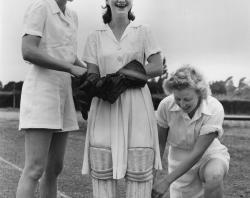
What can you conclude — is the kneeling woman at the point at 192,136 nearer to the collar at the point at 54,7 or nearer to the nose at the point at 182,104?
the nose at the point at 182,104

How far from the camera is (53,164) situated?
351 centimetres

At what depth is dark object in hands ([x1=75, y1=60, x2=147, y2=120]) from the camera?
3.12m

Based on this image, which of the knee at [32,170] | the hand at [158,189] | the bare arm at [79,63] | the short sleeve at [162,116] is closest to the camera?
the knee at [32,170]

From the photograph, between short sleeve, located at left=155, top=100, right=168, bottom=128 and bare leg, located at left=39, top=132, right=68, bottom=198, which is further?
short sleeve, located at left=155, top=100, right=168, bottom=128

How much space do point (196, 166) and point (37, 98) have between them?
1345 mm

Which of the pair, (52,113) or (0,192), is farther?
(0,192)

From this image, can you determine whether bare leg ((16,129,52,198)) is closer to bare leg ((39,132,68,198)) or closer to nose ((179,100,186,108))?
bare leg ((39,132,68,198))

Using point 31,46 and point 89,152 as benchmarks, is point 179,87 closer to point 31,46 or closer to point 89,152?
point 89,152

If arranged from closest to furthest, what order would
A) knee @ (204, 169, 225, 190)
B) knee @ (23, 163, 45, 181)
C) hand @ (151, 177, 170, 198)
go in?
knee @ (23, 163, 45, 181) → hand @ (151, 177, 170, 198) → knee @ (204, 169, 225, 190)

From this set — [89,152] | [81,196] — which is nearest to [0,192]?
[81,196]

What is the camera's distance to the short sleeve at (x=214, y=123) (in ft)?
11.7

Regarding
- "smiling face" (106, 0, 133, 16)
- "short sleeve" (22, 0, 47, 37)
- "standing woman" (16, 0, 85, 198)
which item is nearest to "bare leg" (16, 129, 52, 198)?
"standing woman" (16, 0, 85, 198)

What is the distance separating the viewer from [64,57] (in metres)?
3.32

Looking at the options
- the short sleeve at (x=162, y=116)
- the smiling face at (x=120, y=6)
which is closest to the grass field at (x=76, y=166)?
the short sleeve at (x=162, y=116)
